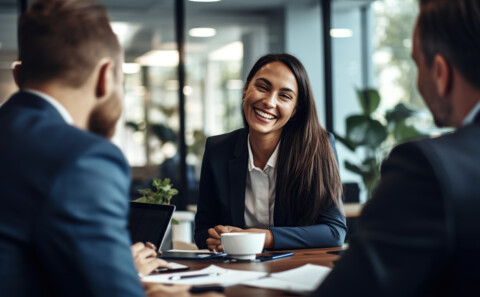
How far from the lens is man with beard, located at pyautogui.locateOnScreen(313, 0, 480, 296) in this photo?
102 centimetres

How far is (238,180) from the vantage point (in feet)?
8.80

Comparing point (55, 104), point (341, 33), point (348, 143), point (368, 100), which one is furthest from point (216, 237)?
point (341, 33)

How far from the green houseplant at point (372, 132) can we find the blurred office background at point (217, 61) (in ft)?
1.69

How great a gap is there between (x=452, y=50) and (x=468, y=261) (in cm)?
39

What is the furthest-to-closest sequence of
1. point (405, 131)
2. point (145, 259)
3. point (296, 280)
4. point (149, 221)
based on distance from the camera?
point (405, 131) < point (149, 221) < point (145, 259) < point (296, 280)

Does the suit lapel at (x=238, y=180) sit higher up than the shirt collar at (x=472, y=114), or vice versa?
the shirt collar at (x=472, y=114)

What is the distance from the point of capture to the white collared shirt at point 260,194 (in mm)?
A: 2656

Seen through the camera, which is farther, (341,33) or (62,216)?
(341,33)

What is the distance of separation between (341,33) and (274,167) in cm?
472

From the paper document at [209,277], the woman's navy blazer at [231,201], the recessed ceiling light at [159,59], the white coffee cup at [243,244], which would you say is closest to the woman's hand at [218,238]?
the woman's navy blazer at [231,201]

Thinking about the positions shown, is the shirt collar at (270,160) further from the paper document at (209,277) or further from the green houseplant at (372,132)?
the green houseplant at (372,132)

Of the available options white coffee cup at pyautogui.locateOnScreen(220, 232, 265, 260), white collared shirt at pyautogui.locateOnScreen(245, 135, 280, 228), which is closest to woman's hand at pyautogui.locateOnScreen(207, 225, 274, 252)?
white coffee cup at pyautogui.locateOnScreen(220, 232, 265, 260)

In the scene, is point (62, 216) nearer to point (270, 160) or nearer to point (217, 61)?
point (270, 160)

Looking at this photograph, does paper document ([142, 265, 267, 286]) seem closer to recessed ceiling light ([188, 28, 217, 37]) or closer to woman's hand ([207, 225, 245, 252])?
woman's hand ([207, 225, 245, 252])
